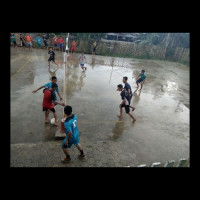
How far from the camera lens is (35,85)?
8.45m

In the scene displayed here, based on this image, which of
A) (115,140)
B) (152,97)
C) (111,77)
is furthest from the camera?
(111,77)

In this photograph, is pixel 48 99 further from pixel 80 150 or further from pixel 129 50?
pixel 129 50

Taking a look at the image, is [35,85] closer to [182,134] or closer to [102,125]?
[102,125]

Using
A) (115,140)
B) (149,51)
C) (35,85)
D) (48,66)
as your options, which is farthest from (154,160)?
(149,51)

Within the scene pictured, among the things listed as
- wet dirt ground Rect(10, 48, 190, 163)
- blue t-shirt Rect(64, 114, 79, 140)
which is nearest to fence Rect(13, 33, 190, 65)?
wet dirt ground Rect(10, 48, 190, 163)

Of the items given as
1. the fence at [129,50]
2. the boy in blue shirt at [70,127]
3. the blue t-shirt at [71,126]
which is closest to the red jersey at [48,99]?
the boy in blue shirt at [70,127]

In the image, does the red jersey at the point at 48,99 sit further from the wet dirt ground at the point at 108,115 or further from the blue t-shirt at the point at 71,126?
the blue t-shirt at the point at 71,126

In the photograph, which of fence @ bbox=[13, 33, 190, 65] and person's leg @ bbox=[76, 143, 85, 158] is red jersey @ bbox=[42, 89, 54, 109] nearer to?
person's leg @ bbox=[76, 143, 85, 158]

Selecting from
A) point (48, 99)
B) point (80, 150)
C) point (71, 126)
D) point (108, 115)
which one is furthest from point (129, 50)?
point (71, 126)

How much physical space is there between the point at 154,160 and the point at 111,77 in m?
8.07

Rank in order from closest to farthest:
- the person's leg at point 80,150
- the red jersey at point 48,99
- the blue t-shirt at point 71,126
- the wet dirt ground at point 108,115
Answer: the blue t-shirt at point 71,126
the person's leg at point 80,150
the red jersey at point 48,99
the wet dirt ground at point 108,115

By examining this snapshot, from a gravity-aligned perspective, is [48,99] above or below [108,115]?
above

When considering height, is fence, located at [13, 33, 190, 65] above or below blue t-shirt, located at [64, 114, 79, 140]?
above

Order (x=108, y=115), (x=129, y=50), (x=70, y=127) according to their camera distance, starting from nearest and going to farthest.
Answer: (x=70, y=127), (x=108, y=115), (x=129, y=50)
